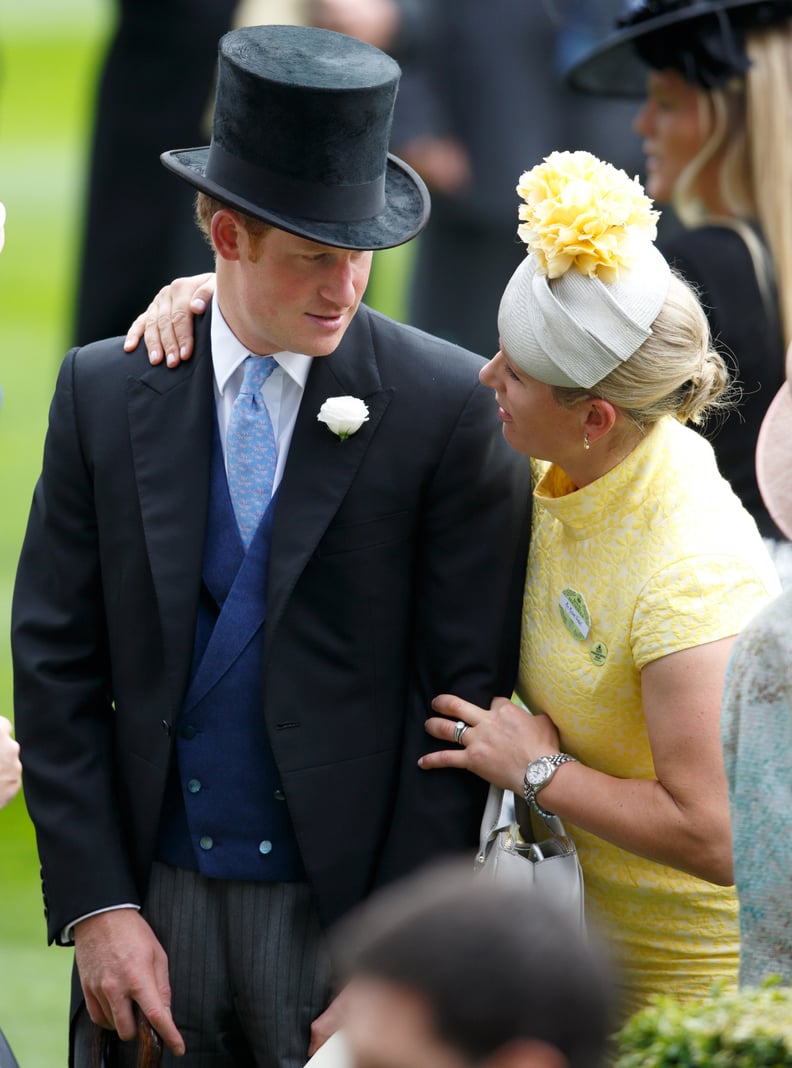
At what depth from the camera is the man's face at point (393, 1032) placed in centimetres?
154

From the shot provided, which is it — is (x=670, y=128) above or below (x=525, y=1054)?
below

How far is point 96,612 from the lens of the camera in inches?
110

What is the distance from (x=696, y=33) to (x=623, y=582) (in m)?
1.96

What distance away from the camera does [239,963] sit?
109 inches

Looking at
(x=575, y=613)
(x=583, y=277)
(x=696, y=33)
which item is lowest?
(x=575, y=613)

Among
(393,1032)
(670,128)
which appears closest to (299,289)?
(393,1032)

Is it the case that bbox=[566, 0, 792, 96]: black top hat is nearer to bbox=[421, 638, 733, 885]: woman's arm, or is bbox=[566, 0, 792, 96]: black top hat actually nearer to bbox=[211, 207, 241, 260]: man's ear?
bbox=[211, 207, 241, 260]: man's ear

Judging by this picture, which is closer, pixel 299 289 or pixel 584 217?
pixel 584 217

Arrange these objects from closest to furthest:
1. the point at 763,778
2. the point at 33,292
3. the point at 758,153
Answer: the point at 763,778 → the point at 758,153 → the point at 33,292

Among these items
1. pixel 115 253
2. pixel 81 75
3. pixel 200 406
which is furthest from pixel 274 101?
pixel 81 75

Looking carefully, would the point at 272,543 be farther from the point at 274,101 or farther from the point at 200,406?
the point at 274,101

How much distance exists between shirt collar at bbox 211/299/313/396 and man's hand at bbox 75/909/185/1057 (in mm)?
930

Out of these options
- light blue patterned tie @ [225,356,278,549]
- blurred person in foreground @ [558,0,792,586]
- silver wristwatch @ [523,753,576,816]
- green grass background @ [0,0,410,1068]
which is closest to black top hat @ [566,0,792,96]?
blurred person in foreground @ [558,0,792,586]

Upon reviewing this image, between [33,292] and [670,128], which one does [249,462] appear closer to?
[670,128]
